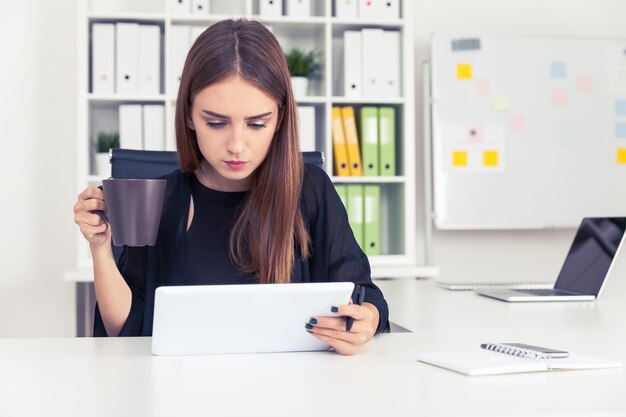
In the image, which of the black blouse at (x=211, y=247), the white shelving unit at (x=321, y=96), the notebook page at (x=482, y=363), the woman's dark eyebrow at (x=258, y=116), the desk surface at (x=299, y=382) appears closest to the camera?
the desk surface at (x=299, y=382)

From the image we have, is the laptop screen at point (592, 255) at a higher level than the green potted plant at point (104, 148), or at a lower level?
lower

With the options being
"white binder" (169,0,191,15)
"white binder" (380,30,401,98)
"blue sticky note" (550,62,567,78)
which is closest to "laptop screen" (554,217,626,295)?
"white binder" (380,30,401,98)

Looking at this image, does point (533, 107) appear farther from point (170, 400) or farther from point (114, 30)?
point (170, 400)

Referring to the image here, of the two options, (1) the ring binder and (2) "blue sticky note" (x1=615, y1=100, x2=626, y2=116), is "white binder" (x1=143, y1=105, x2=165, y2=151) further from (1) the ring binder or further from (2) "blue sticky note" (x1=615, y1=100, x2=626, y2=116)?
(1) the ring binder

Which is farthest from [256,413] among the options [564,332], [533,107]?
[533,107]

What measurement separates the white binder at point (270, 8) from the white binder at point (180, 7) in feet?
0.98

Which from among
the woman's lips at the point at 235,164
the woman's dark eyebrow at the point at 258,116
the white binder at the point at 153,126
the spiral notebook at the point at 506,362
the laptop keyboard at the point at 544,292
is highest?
the white binder at the point at 153,126

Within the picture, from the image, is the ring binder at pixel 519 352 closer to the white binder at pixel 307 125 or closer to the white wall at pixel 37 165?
the white binder at pixel 307 125

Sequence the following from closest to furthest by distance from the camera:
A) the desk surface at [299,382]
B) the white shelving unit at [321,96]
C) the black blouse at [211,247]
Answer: the desk surface at [299,382]
the black blouse at [211,247]
the white shelving unit at [321,96]

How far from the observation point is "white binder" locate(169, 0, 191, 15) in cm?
321

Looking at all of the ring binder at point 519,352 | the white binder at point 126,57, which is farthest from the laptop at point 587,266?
the white binder at point 126,57

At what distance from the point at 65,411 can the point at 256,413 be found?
20 centimetres

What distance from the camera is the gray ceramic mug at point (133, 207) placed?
110 centimetres

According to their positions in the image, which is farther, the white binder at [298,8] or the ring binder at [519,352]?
the white binder at [298,8]
